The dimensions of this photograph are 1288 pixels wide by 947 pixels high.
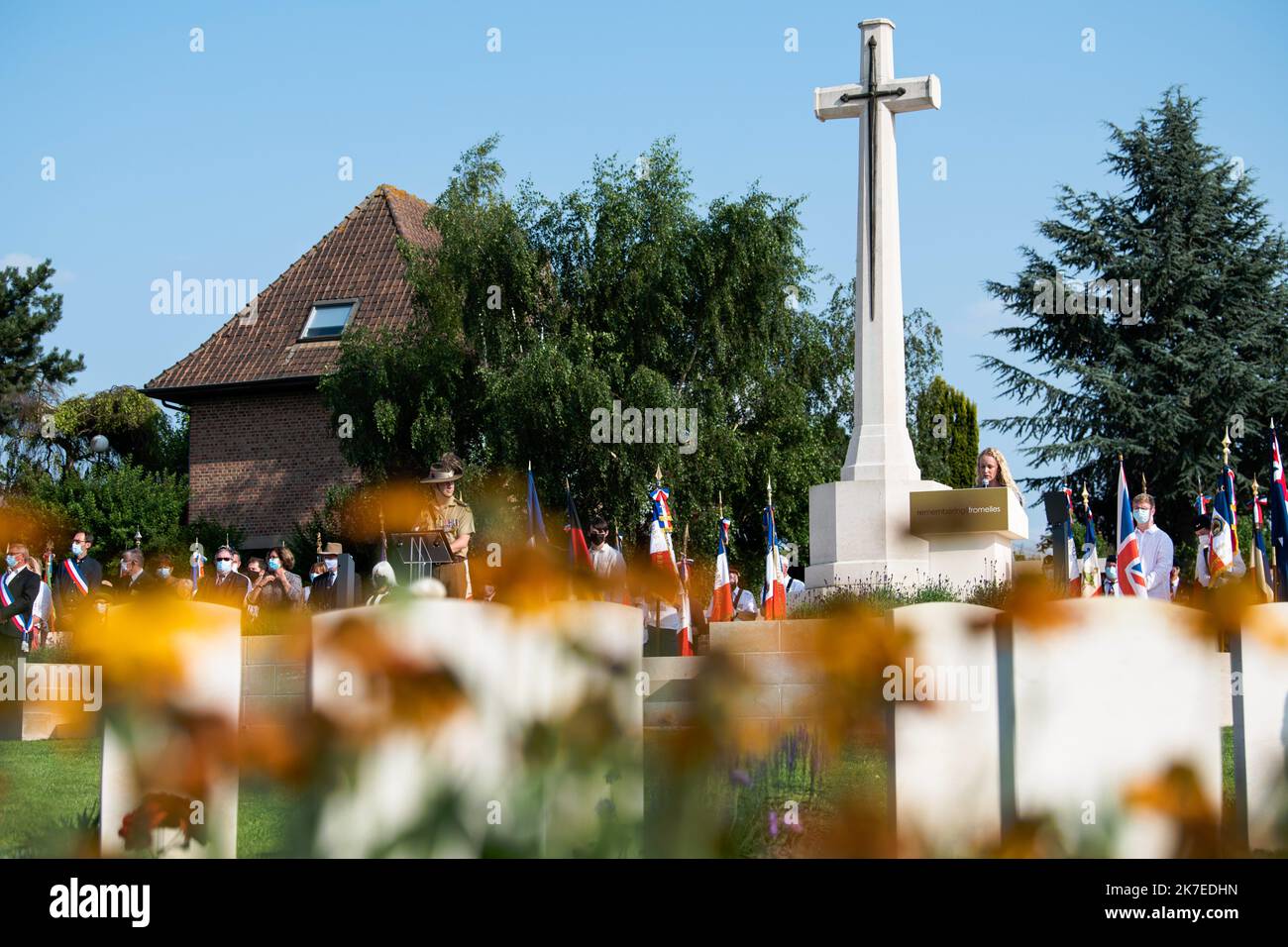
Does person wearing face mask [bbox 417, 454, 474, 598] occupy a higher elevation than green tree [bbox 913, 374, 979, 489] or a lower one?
lower

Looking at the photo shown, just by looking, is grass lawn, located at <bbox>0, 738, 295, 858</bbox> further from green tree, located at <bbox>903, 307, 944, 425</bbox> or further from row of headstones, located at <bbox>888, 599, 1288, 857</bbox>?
green tree, located at <bbox>903, 307, 944, 425</bbox>

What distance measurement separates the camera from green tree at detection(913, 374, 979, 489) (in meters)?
41.3

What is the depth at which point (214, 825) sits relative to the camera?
4.44m

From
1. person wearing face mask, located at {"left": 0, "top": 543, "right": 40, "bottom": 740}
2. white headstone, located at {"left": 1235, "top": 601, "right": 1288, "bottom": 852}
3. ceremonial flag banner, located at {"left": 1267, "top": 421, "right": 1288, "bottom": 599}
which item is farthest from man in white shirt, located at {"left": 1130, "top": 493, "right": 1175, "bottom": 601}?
person wearing face mask, located at {"left": 0, "top": 543, "right": 40, "bottom": 740}

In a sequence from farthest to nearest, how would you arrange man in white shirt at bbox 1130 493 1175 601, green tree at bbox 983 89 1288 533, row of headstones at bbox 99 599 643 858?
green tree at bbox 983 89 1288 533 < man in white shirt at bbox 1130 493 1175 601 < row of headstones at bbox 99 599 643 858

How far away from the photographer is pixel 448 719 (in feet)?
13.7

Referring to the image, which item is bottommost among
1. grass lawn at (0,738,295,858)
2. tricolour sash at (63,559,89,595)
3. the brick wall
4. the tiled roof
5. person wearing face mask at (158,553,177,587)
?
grass lawn at (0,738,295,858)

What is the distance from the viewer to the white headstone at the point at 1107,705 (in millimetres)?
4926

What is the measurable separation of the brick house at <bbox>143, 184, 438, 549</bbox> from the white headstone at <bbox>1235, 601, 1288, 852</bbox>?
33.0m

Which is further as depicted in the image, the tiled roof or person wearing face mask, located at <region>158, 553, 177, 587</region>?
the tiled roof

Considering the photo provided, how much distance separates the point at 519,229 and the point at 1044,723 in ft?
87.3

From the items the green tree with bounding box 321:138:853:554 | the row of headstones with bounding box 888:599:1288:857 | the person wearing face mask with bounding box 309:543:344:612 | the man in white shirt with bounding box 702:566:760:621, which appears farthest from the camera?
the green tree with bounding box 321:138:853:554
